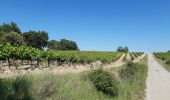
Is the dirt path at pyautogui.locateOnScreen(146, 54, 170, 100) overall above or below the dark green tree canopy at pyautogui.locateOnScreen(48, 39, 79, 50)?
below

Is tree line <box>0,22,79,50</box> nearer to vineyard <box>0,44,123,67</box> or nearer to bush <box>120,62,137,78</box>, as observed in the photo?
vineyard <box>0,44,123,67</box>

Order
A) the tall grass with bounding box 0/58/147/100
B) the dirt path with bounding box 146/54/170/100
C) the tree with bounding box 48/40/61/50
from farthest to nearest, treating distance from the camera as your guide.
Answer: the tree with bounding box 48/40/61/50 < the dirt path with bounding box 146/54/170/100 < the tall grass with bounding box 0/58/147/100

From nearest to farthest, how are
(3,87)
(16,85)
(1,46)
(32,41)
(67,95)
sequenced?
(3,87), (16,85), (67,95), (1,46), (32,41)

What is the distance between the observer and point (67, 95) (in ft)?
35.9

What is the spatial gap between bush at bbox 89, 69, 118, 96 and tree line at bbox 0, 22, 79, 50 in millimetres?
74472

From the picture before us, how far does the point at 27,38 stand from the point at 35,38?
3.47 m

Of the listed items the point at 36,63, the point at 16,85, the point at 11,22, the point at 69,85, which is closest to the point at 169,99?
the point at 69,85

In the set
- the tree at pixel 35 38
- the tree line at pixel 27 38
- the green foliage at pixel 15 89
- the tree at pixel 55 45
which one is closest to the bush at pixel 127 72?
the green foliage at pixel 15 89

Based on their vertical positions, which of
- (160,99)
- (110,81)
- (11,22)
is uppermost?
(11,22)

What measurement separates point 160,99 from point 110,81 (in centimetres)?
275

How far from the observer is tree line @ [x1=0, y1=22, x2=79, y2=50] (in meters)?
91.6

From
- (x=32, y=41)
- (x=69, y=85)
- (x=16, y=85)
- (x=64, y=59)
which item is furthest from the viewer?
(x=32, y=41)

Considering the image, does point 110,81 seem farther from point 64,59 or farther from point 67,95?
point 64,59

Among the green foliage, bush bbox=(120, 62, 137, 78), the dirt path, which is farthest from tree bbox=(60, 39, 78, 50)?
the green foliage
